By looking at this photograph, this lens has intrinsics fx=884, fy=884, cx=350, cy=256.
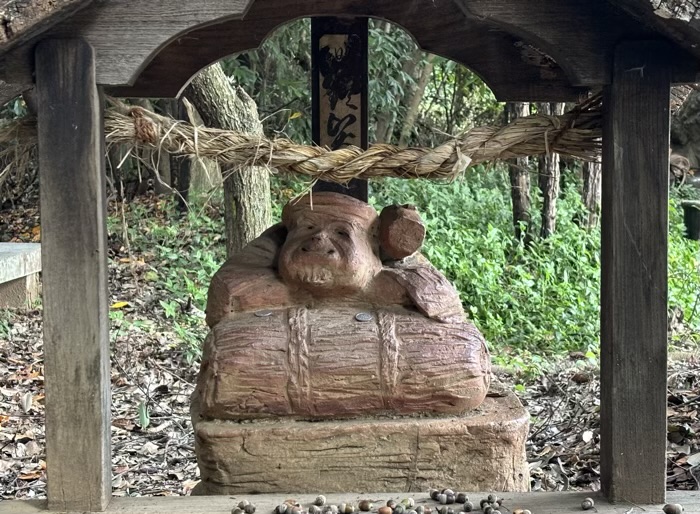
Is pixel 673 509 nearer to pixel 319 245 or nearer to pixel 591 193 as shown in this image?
pixel 319 245

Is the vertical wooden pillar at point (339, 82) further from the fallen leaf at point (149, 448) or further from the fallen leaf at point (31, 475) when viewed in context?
Answer: the fallen leaf at point (31, 475)

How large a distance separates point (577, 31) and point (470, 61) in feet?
2.31

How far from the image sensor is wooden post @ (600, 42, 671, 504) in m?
2.13

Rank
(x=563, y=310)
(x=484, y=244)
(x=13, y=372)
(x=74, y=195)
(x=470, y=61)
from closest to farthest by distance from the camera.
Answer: (x=74, y=195), (x=470, y=61), (x=13, y=372), (x=563, y=310), (x=484, y=244)

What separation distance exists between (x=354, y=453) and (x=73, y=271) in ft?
2.94

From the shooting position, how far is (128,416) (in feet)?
15.1

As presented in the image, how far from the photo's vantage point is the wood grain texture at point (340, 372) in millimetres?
2422

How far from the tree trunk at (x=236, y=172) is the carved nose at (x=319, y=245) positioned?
2326 millimetres

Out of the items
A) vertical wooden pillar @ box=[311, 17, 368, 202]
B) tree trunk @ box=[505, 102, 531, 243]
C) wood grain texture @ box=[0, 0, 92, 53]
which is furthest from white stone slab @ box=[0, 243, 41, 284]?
wood grain texture @ box=[0, 0, 92, 53]

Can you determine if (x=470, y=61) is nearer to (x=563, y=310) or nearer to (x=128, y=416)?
(x=128, y=416)

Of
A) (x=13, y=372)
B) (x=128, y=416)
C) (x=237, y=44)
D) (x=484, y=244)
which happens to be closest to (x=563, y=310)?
(x=484, y=244)

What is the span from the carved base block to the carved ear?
0.55 meters

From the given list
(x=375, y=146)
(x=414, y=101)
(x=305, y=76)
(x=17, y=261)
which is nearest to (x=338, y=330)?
(x=375, y=146)

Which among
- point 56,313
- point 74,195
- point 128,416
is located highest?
point 74,195
